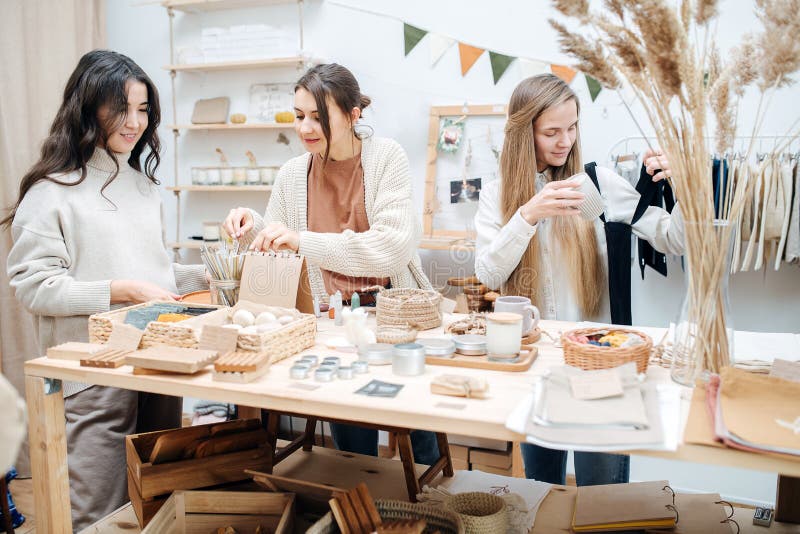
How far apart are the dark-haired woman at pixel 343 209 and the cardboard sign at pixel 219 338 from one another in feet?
1.61

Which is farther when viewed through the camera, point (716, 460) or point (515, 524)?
point (515, 524)

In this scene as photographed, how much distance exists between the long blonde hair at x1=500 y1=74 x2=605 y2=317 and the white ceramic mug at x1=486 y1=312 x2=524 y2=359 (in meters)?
0.72

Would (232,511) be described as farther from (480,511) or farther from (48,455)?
(480,511)

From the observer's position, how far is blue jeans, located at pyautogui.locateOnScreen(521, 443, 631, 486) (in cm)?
184

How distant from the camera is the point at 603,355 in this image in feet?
4.31

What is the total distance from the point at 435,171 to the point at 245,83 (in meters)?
1.31

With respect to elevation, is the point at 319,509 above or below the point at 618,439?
below

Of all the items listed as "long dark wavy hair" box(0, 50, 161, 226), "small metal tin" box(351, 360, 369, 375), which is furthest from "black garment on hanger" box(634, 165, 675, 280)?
"long dark wavy hair" box(0, 50, 161, 226)

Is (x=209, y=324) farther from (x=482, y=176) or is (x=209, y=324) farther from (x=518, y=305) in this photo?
(x=482, y=176)

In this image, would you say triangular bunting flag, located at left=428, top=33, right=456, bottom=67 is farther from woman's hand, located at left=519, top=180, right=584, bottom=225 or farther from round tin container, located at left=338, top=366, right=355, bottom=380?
round tin container, located at left=338, top=366, right=355, bottom=380

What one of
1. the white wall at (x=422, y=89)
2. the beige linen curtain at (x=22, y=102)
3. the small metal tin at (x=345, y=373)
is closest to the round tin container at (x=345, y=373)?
the small metal tin at (x=345, y=373)

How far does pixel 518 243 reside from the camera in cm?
204

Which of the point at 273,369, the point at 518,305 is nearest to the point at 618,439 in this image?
the point at 518,305

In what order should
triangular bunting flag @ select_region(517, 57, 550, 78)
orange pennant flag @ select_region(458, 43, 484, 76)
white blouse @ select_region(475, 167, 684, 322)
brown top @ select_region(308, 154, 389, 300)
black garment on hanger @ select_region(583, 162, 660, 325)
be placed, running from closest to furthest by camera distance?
1. white blouse @ select_region(475, 167, 684, 322)
2. brown top @ select_region(308, 154, 389, 300)
3. black garment on hanger @ select_region(583, 162, 660, 325)
4. triangular bunting flag @ select_region(517, 57, 550, 78)
5. orange pennant flag @ select_region(458, 43, 484, 76)
